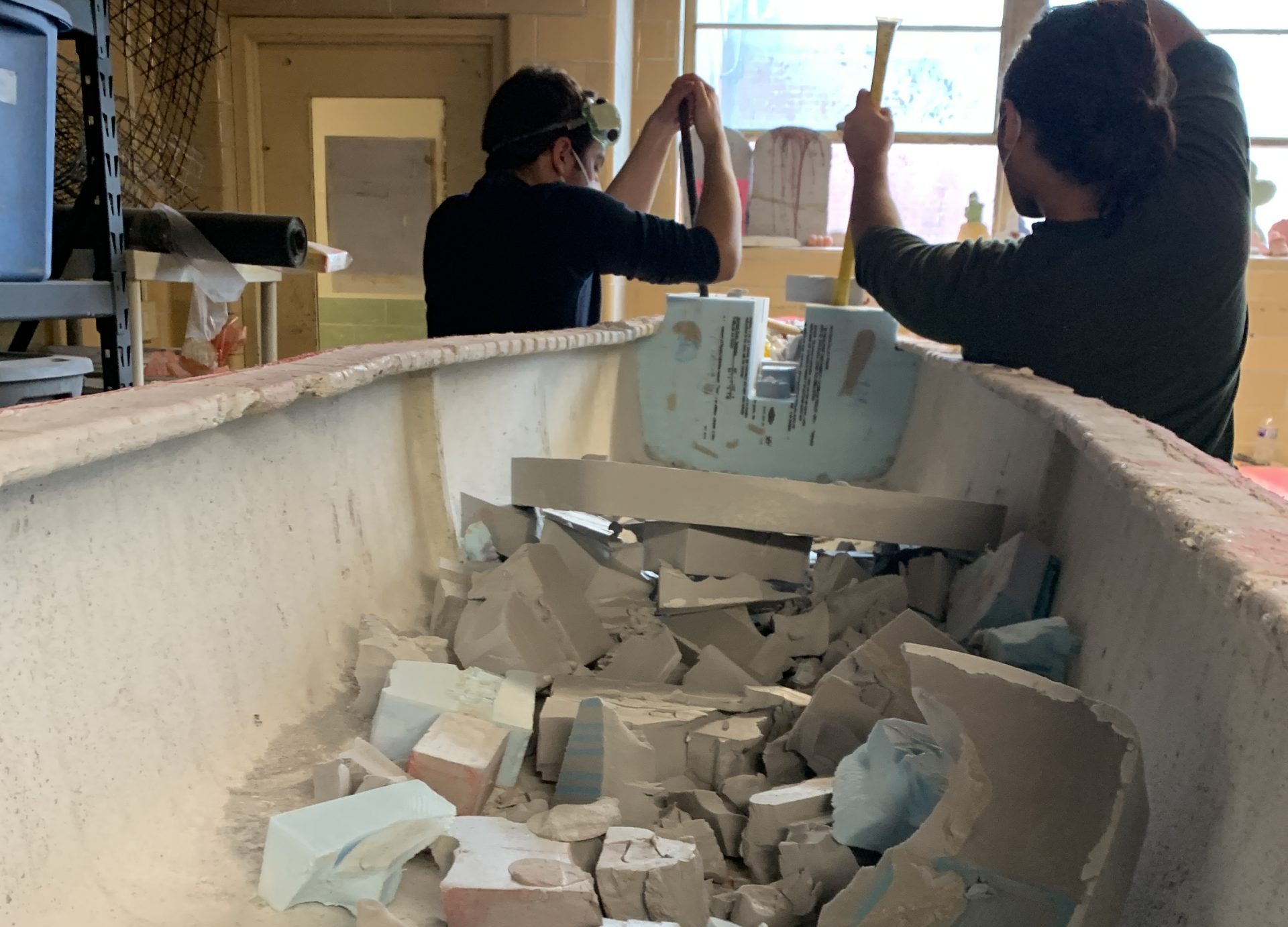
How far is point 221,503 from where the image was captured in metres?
0.81

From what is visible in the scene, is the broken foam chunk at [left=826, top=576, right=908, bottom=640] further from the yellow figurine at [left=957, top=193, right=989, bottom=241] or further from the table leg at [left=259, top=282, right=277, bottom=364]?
the yellow figurine at [left=957, top=193, right=989, bottom=241]

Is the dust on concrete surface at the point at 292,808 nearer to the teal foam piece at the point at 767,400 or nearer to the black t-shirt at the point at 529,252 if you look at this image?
the black t-shirt at the point at 529,252

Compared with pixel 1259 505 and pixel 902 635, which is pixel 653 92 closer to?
pixel 902 635

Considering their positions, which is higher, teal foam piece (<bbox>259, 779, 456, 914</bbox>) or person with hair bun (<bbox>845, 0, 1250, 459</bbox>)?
person with hair bun (<bbox>845, 0, 1250, 459</bbox>)

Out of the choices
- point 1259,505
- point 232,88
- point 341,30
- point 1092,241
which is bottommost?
point 1259,505

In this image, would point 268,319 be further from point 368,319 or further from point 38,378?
point 368,319

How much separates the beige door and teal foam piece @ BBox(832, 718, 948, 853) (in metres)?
3.43

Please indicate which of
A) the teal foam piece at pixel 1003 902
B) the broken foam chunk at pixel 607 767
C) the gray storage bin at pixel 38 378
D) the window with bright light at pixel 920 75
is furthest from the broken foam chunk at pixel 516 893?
the window with bright light at pixel 920 75

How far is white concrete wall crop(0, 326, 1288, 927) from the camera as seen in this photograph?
20.6 inches

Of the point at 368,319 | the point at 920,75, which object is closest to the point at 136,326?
the point at 368,319

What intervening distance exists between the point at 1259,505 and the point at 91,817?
81cm

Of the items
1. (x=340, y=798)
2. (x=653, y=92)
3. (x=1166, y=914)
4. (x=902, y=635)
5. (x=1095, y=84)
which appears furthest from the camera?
(x=653, y=92)

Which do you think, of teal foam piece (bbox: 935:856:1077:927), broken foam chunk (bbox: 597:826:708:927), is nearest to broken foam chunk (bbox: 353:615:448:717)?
broken foam chunk (bbox: 597:826:708:927)

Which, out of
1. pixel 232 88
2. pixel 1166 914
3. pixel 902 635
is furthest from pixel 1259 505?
pixel 232 88
